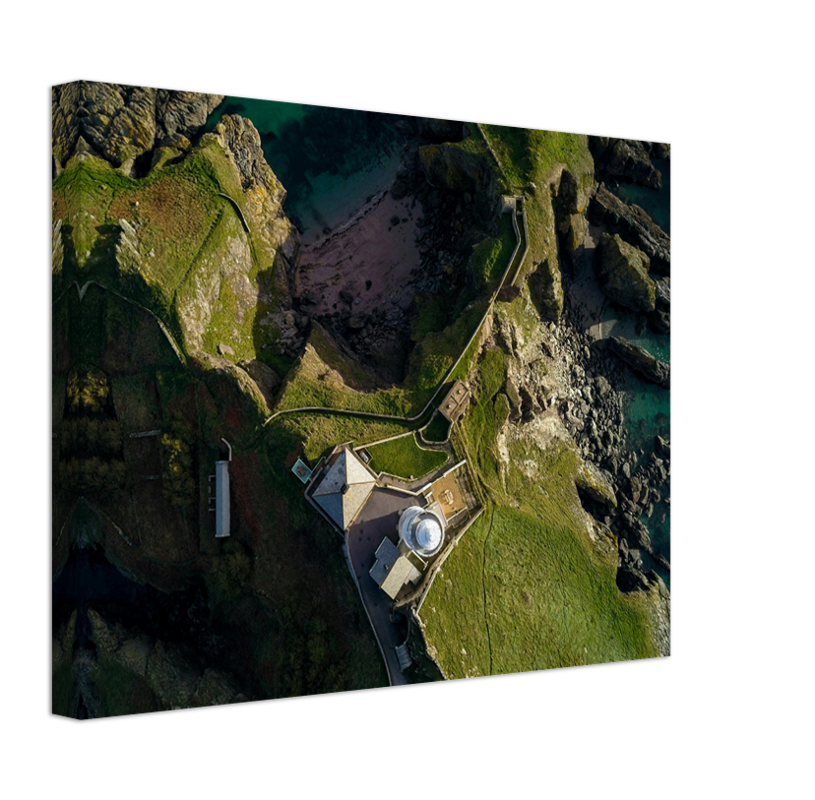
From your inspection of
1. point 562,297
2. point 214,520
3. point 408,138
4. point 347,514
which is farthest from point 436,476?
point 408,138

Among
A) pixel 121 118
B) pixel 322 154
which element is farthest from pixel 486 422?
pixel 121 118

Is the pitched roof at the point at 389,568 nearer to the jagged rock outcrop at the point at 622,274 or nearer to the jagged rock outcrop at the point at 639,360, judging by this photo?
the jagged rock outcrop at the point at 639,360

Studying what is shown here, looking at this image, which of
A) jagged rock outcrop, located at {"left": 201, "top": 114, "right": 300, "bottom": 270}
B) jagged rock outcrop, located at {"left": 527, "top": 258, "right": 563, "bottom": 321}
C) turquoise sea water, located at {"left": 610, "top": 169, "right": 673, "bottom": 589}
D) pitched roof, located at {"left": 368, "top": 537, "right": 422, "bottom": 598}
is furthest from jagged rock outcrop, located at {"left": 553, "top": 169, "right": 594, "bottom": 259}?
pitched roof, located at {"left": 368, "top": 537, "right": 422, "bottom": 598}

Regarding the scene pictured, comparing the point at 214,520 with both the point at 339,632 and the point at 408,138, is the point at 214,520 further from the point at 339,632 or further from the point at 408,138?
the point at 408,138

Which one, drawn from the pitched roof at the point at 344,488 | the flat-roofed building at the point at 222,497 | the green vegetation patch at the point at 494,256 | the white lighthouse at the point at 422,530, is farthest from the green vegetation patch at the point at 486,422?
the flat-roofed building at the point at 222,497

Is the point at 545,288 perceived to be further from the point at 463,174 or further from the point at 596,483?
the point at 596,483

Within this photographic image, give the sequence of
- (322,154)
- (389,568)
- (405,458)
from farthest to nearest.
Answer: (322,154)
(405,458)
(389,568)

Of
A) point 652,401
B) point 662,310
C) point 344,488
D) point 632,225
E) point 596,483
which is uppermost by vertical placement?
point 632,225

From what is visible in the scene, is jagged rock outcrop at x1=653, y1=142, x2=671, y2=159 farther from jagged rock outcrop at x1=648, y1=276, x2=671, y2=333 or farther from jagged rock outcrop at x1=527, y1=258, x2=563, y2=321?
jagged rock outcrop at x1=527, y1=258, x2=563, y2=321
